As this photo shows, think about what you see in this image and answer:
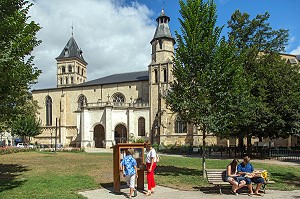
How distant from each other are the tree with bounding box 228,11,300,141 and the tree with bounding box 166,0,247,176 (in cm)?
778

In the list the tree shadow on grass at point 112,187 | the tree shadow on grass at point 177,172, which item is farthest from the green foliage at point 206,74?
the tree shadow on grass at point 112,187

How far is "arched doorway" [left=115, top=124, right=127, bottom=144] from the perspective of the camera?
4634cm

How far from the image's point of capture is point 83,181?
453 inches

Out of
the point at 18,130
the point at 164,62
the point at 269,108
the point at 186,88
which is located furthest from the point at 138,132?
the point at 186,88

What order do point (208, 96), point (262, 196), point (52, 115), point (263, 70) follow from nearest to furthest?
point (262, 196)
point (208, 96)
point (263, 70)
point (52, 115)

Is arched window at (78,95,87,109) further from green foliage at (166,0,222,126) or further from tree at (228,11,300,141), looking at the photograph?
green foliage at (166,0,222,126)

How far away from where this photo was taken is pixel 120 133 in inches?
1896

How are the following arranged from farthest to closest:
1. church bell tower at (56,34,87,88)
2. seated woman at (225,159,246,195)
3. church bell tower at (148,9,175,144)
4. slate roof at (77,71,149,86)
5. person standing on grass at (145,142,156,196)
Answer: church bell tower at (56,34,87,88), slate roof at (77,71,149,86), church bell tower at (148,9,175,144), person standing on grass at (145,142,156,196), seated woman at (225,159,246,195)

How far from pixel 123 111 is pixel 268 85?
2607cm

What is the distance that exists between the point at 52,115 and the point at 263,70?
43816mm

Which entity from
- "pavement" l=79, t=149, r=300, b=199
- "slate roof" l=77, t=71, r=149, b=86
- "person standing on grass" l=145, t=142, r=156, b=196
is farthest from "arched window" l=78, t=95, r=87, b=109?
"person standing on grass" l=145, t=142, r=156, b=196

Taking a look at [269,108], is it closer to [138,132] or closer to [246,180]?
[246,180]

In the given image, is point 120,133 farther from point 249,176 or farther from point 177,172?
point 249,176

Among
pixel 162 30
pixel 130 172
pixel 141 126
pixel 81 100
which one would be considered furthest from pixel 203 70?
pixel 81 100
